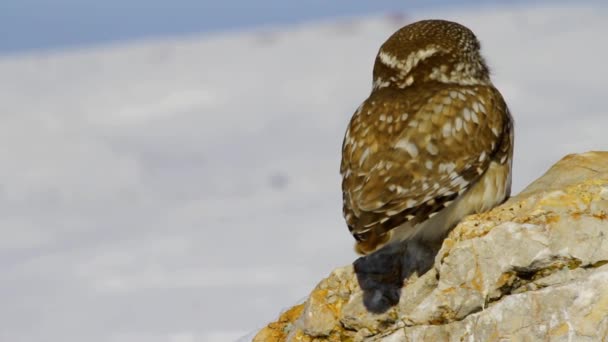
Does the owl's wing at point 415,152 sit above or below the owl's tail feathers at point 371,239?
above

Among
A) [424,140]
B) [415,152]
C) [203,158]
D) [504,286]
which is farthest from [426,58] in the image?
[203,158]

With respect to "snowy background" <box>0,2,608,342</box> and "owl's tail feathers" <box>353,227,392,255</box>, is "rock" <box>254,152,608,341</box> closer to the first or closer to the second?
"owl's tail feathers" <box>353,227,392,255</box>

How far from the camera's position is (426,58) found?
9539 millimetres

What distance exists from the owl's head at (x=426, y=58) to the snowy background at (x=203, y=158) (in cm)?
469

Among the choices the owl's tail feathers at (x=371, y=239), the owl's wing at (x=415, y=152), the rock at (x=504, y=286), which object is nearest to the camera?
the rock at (x=504, y=286)

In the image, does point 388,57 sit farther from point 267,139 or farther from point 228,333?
point 267,139

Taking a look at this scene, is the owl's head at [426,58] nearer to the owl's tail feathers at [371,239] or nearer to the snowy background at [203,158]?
the owl's tail feathers at [371,239]

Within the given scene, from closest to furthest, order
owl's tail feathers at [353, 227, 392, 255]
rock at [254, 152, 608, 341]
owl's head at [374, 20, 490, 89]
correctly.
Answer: rock at [254, 152, 608, 341], owl's tail feathers at [353, 227, 392, 255], owl's head at [374, 20, 490, 89]

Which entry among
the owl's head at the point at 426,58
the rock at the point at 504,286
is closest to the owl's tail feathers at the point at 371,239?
the rock at the point at 504,286

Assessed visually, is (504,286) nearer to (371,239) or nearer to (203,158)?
(371,239)

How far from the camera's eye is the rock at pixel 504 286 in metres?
7.86

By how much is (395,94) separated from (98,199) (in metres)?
18.4

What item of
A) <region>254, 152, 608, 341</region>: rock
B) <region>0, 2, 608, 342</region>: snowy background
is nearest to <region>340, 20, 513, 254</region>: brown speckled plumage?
<region>254, 152, 608, 341</region>: rock

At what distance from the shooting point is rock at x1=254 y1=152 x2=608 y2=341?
309 inches
